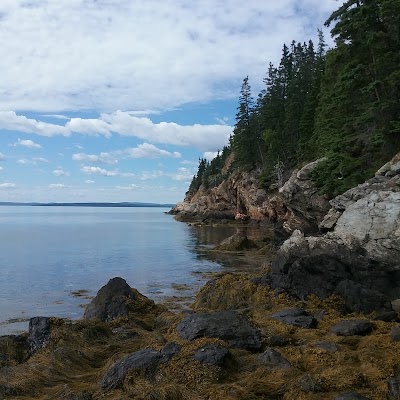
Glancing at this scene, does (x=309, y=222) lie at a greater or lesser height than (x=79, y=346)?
greater

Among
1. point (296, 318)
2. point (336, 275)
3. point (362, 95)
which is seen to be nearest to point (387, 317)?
point (296, 318)

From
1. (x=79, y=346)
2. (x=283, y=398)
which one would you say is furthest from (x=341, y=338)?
(x=79, y=346)

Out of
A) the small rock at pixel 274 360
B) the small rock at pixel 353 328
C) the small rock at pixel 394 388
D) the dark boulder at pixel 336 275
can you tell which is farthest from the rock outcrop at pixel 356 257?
the small rock at pixel 394 388

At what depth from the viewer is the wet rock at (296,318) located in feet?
→ 40.7

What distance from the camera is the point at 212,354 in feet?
28.6

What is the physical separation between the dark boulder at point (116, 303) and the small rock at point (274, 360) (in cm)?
659

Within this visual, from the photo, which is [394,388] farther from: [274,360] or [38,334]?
[38,334]

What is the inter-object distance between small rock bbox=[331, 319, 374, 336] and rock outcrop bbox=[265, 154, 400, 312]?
291cm

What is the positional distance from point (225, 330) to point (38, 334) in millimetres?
4971

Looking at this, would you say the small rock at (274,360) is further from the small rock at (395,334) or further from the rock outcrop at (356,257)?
the rock outcrop at (356,257)

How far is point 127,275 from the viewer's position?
89.4 ft

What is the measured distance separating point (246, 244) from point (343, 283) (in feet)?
71.9

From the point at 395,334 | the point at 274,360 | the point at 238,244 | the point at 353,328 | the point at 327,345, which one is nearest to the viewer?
the point at 274,360

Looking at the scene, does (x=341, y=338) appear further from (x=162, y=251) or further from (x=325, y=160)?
(x=162, y=251)
